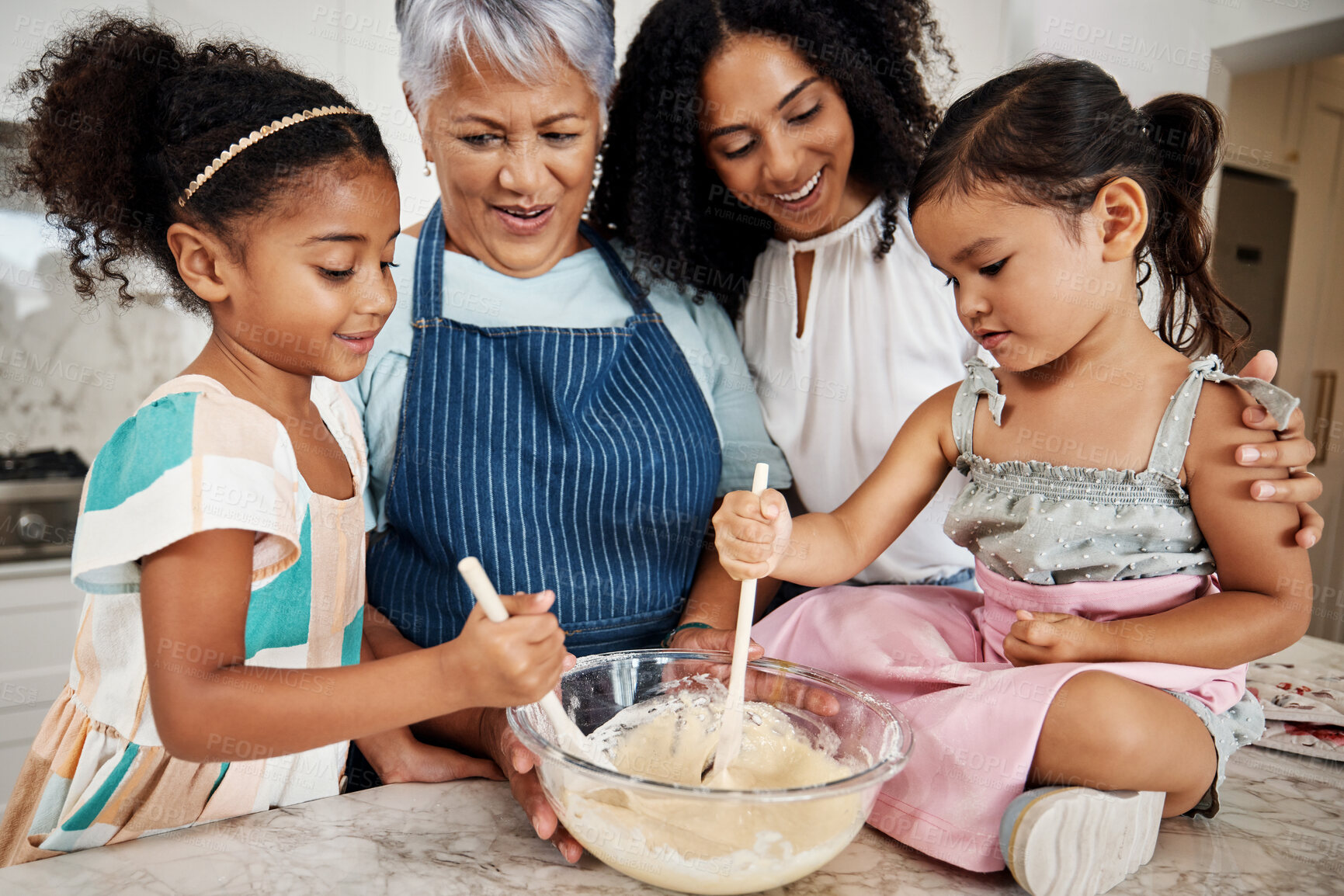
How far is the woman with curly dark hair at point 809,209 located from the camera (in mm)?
1265

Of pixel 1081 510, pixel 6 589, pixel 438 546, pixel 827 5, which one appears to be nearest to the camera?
pixel 1081 510

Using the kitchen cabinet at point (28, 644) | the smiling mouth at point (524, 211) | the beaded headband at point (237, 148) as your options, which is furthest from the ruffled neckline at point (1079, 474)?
the kitchen cabinet at point (28, 644)

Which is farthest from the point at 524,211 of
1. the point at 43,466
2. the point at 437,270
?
the point at 43,466

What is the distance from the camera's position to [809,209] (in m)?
1.32

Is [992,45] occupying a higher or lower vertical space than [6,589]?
higher

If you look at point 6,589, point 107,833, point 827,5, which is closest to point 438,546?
point 107,833

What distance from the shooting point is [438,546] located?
1.16 meters

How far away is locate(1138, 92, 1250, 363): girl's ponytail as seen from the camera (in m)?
1.03

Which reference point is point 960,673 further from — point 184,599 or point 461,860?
point 184,599

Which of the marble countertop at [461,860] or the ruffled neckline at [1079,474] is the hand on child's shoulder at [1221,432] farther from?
the marble countertop at [461,860]

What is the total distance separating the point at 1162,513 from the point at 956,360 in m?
0.53

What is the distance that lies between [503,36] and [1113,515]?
0.88 metres

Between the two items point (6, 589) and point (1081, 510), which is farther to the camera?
point (6, 589)

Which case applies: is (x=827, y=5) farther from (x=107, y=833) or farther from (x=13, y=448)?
(x=13, y=448)
